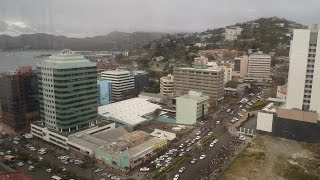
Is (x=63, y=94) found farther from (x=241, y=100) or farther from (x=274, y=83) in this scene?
(x=274, y=83)

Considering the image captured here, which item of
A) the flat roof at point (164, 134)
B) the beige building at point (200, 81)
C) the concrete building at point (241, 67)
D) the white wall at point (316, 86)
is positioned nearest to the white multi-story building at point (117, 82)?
the beige building at point (200, 81)

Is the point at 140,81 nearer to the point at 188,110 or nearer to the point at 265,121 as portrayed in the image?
the point at 188,110

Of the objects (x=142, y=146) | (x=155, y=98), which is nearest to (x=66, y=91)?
(x=142, y=146)

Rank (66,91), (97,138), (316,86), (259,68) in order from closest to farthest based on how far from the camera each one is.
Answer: (97,138) < (66,91) < (316,86) < (259,68)

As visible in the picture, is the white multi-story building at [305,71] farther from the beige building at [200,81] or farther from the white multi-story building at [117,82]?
the white multi-story building at [117,82]

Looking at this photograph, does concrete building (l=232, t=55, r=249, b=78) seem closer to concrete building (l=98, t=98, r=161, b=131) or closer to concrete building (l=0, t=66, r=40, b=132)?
concrete building (l=98, t=98, r=161, b=131)

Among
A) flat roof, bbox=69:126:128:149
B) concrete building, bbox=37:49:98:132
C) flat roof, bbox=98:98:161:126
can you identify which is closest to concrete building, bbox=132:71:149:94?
flat roof, bbox=98:98:161:126

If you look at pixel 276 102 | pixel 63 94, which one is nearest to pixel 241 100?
pixel 276 102
